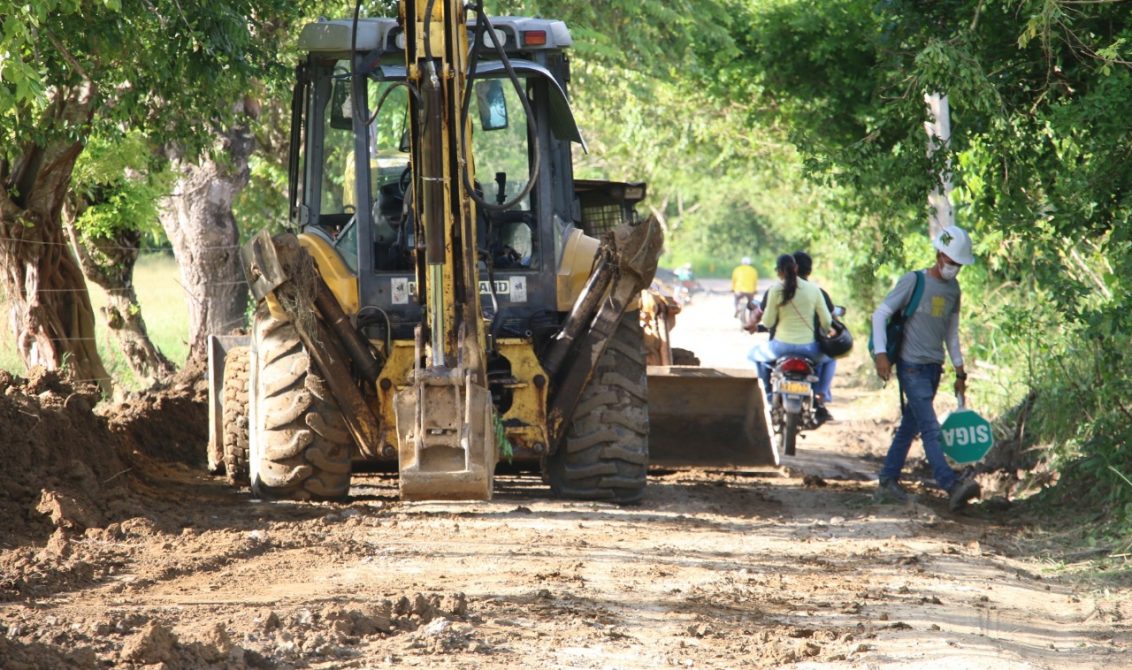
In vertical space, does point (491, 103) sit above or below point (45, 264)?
above

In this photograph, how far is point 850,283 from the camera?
22125mm

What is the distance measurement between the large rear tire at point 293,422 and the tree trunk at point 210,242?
673 cm

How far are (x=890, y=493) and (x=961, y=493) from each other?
1.91 ft

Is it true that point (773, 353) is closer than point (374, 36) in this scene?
No

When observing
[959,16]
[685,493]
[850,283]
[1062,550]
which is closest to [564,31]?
[959,16]

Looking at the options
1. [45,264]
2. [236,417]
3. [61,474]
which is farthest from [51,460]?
[45,264]

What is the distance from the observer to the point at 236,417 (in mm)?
10461

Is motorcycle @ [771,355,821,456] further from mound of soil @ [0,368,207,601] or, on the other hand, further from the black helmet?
mound of soil @ [0,368,207,601]

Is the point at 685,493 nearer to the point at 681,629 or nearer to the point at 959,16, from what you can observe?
the point at 959,16

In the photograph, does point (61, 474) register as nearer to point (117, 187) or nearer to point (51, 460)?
point (51, 460)

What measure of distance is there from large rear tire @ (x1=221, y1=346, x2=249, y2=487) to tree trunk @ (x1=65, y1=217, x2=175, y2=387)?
4408 mm

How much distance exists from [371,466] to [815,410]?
4.62 m

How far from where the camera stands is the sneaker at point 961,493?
979 centimetres

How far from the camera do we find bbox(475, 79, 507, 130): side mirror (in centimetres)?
941
